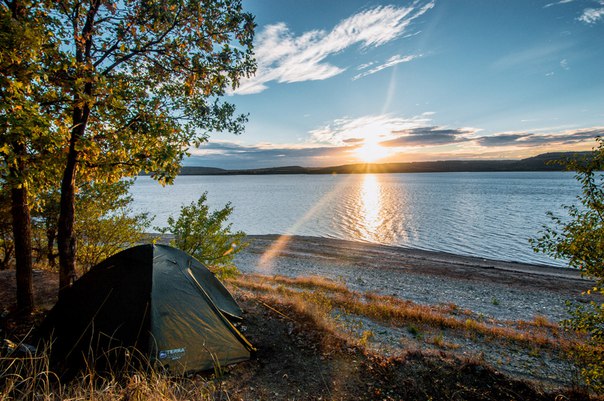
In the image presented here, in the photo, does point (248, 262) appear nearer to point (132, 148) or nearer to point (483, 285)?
point (483, 285)

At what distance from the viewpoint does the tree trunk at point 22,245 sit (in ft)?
25.6

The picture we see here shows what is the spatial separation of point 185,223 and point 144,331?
6.46m

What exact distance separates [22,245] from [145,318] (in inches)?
186

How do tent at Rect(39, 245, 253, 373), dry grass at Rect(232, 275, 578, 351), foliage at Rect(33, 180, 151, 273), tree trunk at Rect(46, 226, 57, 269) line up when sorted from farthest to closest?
tree trunk at Rect(46, 226, 57, 269)
foliage at Rect(33, 180, 151, 273)
dry grass at Rect(232, 275, 578, 351)
tent at Rect(39, 245, 253, 373)

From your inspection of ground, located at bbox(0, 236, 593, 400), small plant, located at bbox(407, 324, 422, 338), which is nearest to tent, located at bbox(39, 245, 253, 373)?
ground, located at bbox(0, 236, 593, 400)

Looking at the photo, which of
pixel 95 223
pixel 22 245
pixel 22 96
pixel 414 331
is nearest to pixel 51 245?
pixel 95 223

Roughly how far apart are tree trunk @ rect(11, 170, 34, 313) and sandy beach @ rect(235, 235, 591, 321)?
16.9 metres

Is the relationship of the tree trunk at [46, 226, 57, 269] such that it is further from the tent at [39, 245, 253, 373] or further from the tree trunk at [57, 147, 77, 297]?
the tent at [39, 245, 253, 373]

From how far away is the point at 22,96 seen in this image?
5.53 meters

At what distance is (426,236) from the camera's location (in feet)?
131

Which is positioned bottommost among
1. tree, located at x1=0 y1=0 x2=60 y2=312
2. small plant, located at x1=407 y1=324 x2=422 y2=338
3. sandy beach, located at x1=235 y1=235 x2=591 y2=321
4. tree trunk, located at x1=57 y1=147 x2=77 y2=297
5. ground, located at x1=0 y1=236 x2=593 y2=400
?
sandy beach, located at x1=235 y1=235 x2=591 y2=321

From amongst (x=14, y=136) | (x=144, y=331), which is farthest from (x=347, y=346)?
(x=14, y=136)

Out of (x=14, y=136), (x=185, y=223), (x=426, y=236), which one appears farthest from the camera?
(x=426, y=236)

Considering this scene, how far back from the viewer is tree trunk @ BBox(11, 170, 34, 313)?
25.6ft
